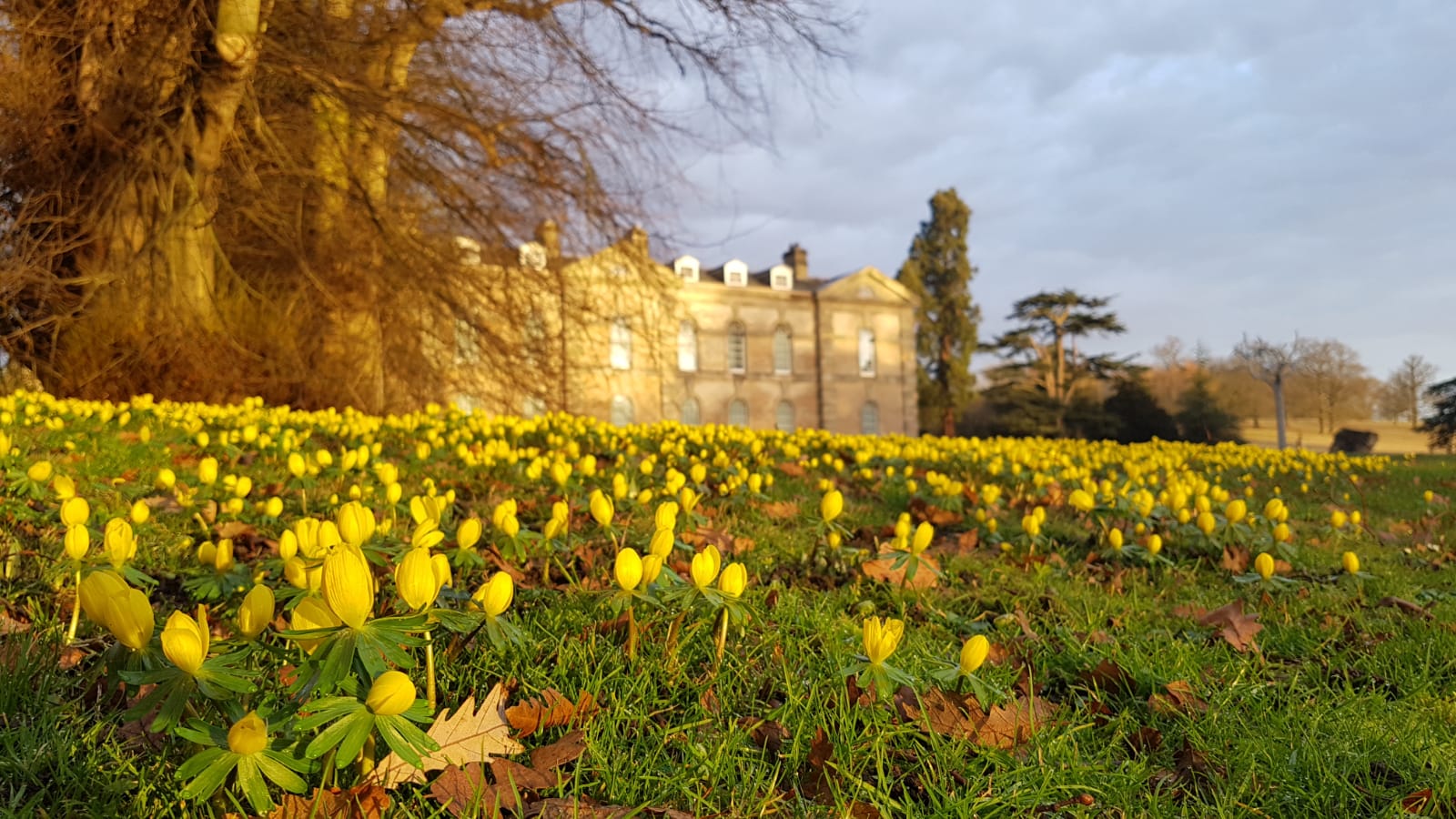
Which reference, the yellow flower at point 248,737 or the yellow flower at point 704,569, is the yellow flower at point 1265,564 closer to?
the yellow flower at point 704,569

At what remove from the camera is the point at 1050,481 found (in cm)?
488

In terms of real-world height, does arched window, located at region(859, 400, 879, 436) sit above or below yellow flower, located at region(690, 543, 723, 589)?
above

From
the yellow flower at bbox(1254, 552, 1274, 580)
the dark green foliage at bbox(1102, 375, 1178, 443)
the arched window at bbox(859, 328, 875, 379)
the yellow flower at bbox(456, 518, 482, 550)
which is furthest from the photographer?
the arched window at bbox(859, 328, 875, 379)

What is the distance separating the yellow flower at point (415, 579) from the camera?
4.05 ft

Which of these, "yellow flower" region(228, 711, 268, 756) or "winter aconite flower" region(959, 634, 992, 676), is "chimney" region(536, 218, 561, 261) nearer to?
"winter aconite flower" region(959, 634, 992, 676)

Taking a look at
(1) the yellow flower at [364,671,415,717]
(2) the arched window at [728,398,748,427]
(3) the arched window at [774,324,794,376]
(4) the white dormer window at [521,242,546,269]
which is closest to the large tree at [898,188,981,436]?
(3) the arched window at [774,324,794,376]

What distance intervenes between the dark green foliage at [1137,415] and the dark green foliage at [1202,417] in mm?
722

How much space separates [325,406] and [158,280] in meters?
1.76

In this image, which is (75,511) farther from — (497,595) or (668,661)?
(668,661)

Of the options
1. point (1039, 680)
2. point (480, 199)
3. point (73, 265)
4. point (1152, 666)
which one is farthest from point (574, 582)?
point (73, 265)

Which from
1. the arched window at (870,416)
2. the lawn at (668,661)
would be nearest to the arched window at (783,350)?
the arched window at (870,416)

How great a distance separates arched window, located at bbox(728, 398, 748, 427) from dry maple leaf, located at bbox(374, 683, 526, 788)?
3965 cm

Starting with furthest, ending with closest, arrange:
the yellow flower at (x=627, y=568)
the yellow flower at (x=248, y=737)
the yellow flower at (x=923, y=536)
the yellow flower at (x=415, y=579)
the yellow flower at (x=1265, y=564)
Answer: the yellow flower at (x=1265, y=564) → the yellow flower at (x=923, y=536) → the yellow flower at (x=627, y=568) → the yellow flower at (x=415, y=579) → the yellow flower at (x=248, y=737)

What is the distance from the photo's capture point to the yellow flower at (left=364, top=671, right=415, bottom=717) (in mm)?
1096
